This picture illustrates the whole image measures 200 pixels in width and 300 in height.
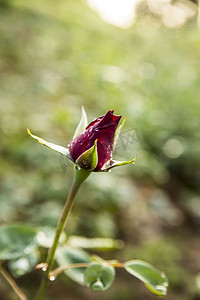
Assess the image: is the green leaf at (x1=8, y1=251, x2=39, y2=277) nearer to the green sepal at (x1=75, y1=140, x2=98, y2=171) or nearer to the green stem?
the green stem

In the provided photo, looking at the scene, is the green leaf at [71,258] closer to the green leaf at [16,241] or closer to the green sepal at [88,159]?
the green leaf at [16,241]

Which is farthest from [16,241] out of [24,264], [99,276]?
[99,276]

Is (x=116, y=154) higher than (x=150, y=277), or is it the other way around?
(x=150, y=277)

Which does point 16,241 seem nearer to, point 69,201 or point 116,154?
point 69,201

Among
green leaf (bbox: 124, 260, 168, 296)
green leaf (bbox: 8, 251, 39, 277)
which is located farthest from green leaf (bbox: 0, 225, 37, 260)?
green leaf (bbox: 124, 260, 168, 296)

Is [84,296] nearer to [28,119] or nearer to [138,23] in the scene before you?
[28,119]

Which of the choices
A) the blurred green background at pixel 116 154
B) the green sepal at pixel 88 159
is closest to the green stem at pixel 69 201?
the green sepal at pixel 88 159

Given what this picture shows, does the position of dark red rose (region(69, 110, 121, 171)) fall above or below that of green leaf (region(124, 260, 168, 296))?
above
